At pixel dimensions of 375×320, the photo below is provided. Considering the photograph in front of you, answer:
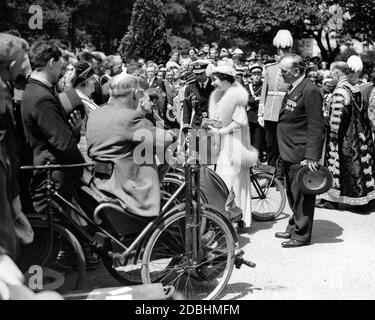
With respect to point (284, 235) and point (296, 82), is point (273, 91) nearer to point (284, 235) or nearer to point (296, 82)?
point (296, 82)

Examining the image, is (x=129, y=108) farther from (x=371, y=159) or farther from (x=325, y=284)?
(x=371, y=159)

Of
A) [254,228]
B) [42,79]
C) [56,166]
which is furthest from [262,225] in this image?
[42,79]

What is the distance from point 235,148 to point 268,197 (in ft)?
4.18

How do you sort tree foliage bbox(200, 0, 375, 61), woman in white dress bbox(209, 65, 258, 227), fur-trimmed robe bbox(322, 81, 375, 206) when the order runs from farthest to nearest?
tree foliage bbox(200, 0, 375, 61)
fur-trimmed robe bbox(322, 81, 375, 206)
woman in white dress bbox(209, 65, 258, 227)

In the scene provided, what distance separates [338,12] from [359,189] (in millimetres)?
20321

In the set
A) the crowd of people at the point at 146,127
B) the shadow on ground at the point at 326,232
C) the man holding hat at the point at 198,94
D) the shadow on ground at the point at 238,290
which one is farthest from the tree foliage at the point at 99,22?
the shadow on ground at the point at 238,290

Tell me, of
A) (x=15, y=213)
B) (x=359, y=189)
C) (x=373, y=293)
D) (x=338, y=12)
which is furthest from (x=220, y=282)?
(x=338, y=12)

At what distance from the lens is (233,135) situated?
625 cm

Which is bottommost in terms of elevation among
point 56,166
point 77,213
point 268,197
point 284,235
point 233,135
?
point 284,235

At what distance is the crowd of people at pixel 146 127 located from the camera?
4.08m

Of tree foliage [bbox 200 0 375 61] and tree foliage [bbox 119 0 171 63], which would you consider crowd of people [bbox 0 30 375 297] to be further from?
tree foliage [bbox 200 0 375 61]

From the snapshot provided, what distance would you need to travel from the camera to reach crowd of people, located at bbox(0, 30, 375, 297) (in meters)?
4.08

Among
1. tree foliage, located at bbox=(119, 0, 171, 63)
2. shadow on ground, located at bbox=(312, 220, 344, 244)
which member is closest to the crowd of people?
shadow on ground, located at bbox=(312, 220, 344, 244)

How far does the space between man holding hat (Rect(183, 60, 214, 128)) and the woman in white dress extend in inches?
87.3
